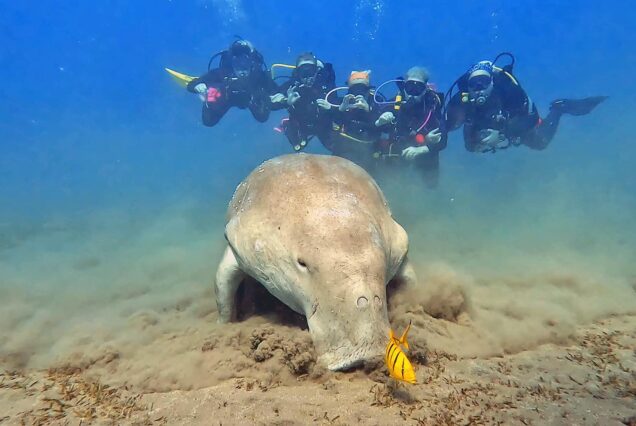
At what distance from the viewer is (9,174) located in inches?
1377

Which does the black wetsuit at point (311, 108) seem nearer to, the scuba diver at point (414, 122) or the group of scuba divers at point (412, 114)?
the group of scuba divers at point (412, 114)

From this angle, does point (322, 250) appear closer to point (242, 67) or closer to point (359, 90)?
point (359, 90)

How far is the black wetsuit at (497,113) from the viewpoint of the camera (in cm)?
1138

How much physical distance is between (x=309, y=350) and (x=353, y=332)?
560mm

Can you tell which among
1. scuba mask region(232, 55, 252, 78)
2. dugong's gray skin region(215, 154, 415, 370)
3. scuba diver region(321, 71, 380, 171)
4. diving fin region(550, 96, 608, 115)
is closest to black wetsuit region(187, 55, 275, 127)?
scuba mask region(232, 55, 252, 78)

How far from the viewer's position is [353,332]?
3.00 m

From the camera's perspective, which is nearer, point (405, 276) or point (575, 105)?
point (405, 276)

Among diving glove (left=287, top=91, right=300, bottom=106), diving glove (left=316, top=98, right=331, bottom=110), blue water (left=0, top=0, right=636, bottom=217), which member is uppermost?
blue water (left=0, top=0, right=636, bottom=217)

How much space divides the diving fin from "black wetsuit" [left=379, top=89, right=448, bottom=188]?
5.31 metres

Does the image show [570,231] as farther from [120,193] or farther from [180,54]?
[180,54]

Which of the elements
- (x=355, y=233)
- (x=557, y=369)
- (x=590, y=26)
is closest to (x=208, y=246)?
(x=355, y=233)

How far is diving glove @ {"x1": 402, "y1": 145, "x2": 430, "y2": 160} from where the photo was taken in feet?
37.5

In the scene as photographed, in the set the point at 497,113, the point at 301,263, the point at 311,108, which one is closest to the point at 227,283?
the point at 301,263

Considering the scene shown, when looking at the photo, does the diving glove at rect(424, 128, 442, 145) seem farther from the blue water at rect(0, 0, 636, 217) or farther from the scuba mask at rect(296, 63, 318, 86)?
the blue water at rect(0, 0, 636, 217)
